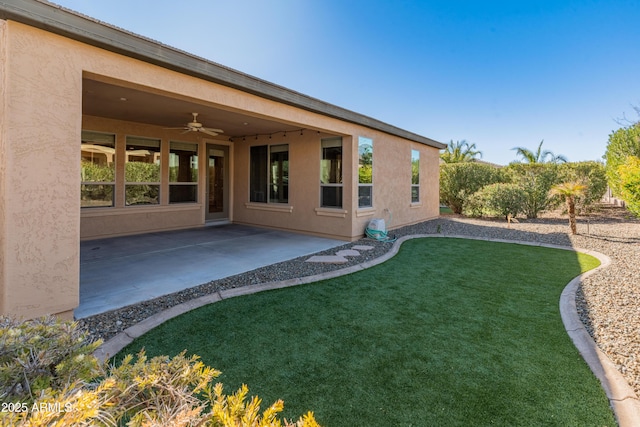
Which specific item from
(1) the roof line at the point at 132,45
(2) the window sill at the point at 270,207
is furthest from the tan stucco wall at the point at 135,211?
(1) the roof line at the point at 132,45

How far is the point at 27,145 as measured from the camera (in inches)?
138

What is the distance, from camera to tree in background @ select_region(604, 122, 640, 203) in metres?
12.8

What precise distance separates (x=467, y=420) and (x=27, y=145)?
16.3 ft

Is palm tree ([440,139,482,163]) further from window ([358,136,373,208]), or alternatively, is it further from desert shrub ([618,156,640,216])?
window ([358,136,373,208])

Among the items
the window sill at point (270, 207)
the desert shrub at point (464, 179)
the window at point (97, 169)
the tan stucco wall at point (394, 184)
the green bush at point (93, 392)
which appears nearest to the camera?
the green bush at point (93, 392)

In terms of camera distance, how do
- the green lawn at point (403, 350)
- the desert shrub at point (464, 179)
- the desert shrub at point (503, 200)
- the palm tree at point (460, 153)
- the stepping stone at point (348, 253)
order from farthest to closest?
the palm tree at point (460, 153), the desert shrub at point (464, 179), the desert shrub at point (503, 200), the stepping stone at point (348, 253), the green lawn at point (403, 350)

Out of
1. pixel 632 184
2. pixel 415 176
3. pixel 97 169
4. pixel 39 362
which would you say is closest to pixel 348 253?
pixel 39 362

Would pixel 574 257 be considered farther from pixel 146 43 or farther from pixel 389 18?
pixel 389 18

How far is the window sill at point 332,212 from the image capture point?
9.17m

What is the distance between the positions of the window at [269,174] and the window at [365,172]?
2429mm

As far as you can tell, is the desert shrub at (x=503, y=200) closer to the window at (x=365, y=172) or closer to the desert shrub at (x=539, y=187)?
the desert shrub at (x=539, y=187)

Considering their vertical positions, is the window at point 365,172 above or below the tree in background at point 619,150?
below

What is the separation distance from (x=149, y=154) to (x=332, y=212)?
5.93 m

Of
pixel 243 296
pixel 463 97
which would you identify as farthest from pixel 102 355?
pixel 463 97
